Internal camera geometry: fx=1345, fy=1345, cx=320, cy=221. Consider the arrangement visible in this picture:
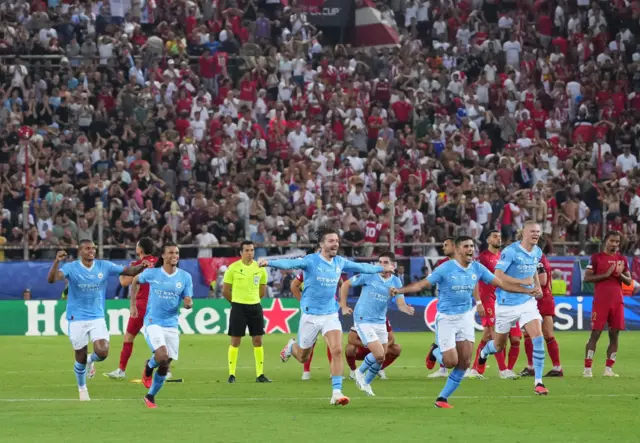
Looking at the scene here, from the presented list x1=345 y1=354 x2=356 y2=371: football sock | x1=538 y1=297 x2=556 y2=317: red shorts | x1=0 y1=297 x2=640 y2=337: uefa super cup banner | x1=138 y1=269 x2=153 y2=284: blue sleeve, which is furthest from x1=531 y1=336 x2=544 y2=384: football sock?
x1=0 y1=297 x2=640 y2=337: uefa super cup banner

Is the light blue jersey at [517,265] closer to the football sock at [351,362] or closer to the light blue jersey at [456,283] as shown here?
the light blue jersey at [456,283]

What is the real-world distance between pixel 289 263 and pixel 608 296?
24.3ft

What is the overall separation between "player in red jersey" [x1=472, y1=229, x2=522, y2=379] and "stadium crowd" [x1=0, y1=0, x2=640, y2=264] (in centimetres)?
1158

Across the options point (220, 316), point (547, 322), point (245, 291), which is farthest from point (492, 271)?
point (220, 316)

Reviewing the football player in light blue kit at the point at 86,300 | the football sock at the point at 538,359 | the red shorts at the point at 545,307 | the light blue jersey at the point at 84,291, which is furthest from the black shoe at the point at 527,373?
the light blue jersey at the point at 84,291

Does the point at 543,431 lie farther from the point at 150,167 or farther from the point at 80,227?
the point at 150,167

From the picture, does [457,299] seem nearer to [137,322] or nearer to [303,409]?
[303,409]

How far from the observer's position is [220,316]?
33.3 m

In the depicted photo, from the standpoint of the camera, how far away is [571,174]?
38.0m

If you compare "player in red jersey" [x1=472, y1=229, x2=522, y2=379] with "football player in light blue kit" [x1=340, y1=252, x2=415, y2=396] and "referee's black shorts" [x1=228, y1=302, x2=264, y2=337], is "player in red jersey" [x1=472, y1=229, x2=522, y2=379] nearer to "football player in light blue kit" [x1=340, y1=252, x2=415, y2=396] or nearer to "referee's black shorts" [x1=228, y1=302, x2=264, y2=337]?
"football player in light blue kit" [x1=340, y1=252, x2=415, y2=396]

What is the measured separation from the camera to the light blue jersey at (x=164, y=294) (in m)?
17.8

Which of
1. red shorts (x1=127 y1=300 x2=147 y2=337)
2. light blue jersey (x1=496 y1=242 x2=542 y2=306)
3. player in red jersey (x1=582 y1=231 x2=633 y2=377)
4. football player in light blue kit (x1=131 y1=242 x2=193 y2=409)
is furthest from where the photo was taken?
red shorts (x1=127 y1=300 x2=147 y2=337)

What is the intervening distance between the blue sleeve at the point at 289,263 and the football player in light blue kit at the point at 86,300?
8.37 ft

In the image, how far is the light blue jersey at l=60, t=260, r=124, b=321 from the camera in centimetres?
1881
